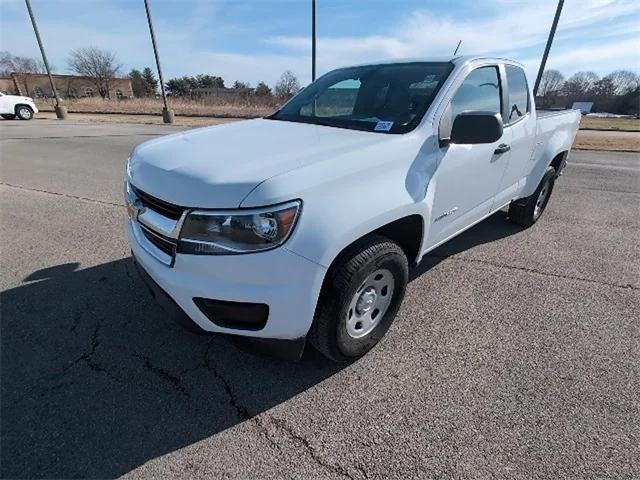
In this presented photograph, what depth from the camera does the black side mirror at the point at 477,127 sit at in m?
2.30

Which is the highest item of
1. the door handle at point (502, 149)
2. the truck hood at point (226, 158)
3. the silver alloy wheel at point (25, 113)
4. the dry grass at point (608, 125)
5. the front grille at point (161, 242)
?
the truck hood at point (226, 158)

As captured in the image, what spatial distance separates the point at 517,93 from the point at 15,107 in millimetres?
26526

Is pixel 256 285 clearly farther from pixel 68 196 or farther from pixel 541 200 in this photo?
pixel 68 196

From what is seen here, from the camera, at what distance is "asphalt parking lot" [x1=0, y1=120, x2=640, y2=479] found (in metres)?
1.81

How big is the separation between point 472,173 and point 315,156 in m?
1.50

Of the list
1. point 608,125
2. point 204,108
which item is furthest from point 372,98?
point 608,125

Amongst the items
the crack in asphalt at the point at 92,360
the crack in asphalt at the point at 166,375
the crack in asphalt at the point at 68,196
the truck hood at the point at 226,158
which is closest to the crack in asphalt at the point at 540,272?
the truck hood at the point at 226,158

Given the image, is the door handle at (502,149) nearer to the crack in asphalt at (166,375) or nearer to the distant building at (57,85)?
the crack in asphalt at (166,375)

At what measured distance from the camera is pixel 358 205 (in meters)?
1.95

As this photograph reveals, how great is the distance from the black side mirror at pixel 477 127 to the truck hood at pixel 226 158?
0.48 meters

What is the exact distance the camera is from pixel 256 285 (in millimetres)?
1782

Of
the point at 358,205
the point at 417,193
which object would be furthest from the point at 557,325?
the point at 358,205

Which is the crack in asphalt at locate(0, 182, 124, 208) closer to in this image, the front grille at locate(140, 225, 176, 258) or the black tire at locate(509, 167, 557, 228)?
the front grille at locate(140, 225, 176, 258)

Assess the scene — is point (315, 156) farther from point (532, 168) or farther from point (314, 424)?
point (532, 168)
